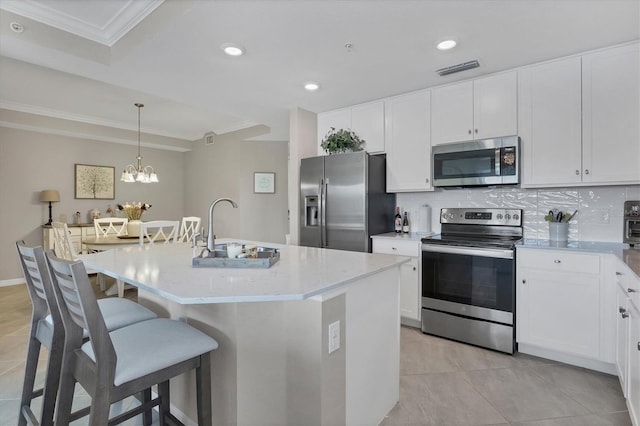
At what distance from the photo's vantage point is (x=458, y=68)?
9.32 feet

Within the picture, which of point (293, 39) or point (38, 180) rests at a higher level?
point (293, 39)

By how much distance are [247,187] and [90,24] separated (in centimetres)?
367

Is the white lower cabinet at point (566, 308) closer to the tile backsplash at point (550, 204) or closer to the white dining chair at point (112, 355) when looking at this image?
the tile backsplash at point (550, 204)

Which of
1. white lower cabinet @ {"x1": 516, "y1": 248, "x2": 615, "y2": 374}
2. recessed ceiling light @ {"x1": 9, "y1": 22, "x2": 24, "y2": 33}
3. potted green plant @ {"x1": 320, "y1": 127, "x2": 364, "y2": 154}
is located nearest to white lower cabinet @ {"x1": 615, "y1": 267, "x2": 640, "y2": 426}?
white lower cabinet @ {"x1": 516, "y1": 248, "x2": 615, "y2": 374}

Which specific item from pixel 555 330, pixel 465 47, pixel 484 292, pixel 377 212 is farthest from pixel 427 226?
pixel 465 47

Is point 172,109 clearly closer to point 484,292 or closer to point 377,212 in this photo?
point 377,212

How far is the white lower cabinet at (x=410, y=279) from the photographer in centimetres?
314

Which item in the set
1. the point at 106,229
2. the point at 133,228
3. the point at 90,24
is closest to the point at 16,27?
the point at 90,24

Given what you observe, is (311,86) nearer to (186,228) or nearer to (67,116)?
(186,228)

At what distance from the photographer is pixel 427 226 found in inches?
141

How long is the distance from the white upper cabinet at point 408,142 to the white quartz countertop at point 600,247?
1.09 meters

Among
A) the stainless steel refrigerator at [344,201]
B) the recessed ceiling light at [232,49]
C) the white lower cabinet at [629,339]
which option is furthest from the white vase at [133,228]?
the white lower cabinet at [629,339]

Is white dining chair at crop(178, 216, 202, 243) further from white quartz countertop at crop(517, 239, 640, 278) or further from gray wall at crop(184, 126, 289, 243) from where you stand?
white quartz countertop at crop(517, 239, 640, 278)

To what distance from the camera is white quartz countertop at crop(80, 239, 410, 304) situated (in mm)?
1158
